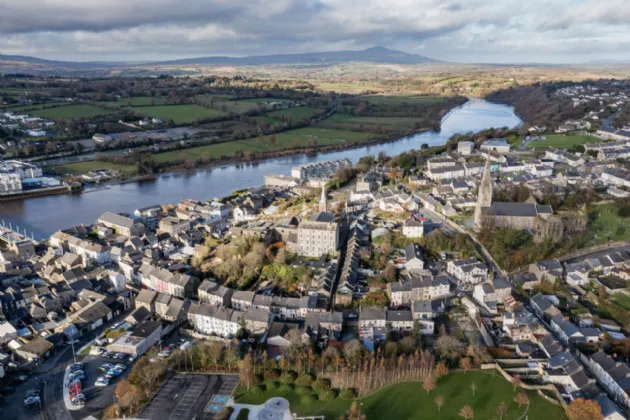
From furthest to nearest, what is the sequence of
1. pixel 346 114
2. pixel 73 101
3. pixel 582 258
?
pixel 346 114, pixel 73 101, pixel 582 258

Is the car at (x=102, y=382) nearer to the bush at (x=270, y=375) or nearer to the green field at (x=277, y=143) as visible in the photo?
the bush at (x=270, y=375)

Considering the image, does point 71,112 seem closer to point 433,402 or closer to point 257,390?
point 257,390

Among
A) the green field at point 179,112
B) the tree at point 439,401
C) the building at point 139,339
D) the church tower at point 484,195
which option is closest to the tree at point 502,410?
the tree at point 439,401

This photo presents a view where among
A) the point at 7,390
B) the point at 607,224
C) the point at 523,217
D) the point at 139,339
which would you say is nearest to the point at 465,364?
the point at 139,339

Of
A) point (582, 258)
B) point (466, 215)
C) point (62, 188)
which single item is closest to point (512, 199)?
point (466, 215)

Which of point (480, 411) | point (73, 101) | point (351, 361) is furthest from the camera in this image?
point (73, 101)

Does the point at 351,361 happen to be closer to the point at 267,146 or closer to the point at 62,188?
the point at 62,188

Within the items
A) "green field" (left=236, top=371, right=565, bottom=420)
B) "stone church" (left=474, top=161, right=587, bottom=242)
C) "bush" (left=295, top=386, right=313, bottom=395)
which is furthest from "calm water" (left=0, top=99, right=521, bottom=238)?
"green field" (left=236, top=371, right=565, bottom=420)
